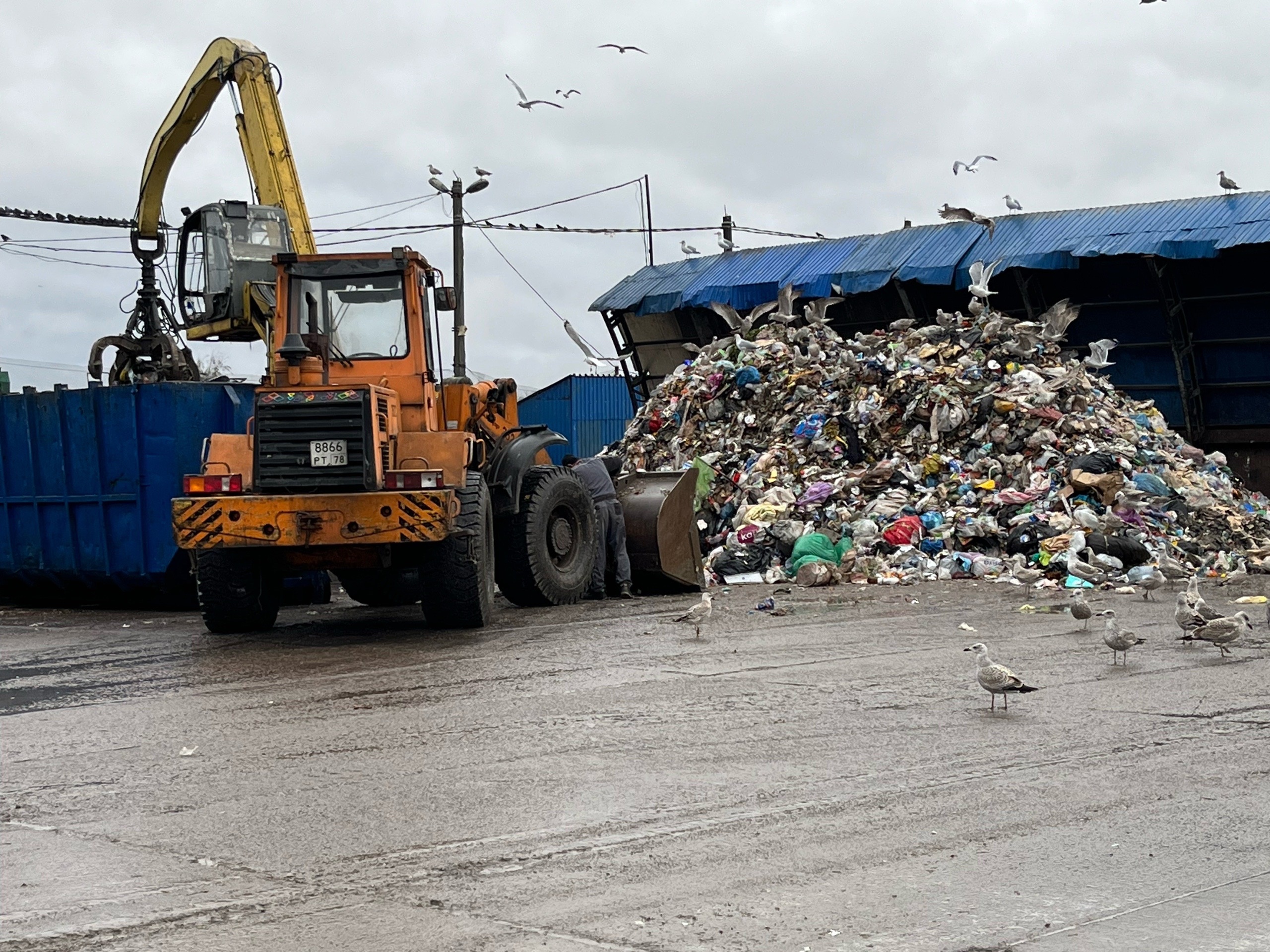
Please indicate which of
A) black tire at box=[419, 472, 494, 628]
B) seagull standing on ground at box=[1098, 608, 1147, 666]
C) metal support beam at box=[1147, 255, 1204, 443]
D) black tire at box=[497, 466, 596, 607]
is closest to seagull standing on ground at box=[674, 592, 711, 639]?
black tire at box=[419, 472, 494, 628]

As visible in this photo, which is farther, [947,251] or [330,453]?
[947,251]

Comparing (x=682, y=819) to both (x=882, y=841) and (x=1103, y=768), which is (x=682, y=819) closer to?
(x=882, y=841)

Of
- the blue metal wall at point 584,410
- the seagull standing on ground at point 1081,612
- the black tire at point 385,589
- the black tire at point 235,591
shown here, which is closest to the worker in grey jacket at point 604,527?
the black tire at point 385,589

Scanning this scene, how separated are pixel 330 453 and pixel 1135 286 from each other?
12303 millimetres

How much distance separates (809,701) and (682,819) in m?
2.61

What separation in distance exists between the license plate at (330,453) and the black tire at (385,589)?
7.47ft

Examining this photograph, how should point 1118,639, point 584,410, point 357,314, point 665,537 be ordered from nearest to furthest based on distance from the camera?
point 1118,639
point 357,314
point 665,537
point 584,410

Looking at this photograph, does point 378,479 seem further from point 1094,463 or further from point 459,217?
point 459,217

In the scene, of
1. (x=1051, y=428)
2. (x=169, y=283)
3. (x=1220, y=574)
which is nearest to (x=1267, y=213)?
(x=1051, y=428)

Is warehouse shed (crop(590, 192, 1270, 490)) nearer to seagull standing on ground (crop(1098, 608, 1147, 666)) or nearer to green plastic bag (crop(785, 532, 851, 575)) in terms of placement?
green plastic bag (crop(785, 532, 851, 575))

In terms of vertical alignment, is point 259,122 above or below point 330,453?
above

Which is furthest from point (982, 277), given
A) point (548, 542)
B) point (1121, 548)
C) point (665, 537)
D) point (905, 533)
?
point (548, 542)

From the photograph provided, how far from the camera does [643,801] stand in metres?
5.45

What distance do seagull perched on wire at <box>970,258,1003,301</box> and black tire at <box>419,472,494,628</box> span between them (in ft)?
33.0
